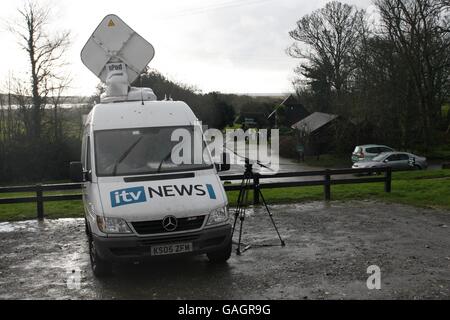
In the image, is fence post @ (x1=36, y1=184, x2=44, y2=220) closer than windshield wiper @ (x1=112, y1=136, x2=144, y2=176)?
No

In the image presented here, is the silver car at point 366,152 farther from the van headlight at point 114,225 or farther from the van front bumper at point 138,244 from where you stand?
the van headlight at point 114,225

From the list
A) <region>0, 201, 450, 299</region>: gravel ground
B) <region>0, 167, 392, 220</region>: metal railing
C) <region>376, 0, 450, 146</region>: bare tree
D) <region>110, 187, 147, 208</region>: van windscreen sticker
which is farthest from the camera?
<region>376, 0, 450, 146</region>: bare tree

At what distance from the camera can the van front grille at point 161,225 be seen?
6.92 metres

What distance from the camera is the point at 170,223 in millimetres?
6957

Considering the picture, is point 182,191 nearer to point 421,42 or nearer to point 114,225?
point 114,225

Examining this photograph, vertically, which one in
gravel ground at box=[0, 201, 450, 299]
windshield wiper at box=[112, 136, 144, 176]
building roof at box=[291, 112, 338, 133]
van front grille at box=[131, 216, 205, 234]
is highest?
building roof at box=[291, 112, 338, 133]

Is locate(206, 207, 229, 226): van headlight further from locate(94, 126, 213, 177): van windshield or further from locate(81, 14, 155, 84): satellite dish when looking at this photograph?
locate(81, 14, 155, 84): satellite dish

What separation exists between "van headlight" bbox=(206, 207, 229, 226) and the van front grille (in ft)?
0.42

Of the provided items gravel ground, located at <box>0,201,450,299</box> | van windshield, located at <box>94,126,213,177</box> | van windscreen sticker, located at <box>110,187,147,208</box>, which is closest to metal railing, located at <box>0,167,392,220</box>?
gravel ground, located at <box>0,201,450,299</box>

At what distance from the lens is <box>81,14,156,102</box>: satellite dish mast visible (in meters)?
10.5

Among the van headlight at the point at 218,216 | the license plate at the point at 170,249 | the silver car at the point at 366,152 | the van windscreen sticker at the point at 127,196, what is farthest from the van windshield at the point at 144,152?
the silver car at the point at 366,152
